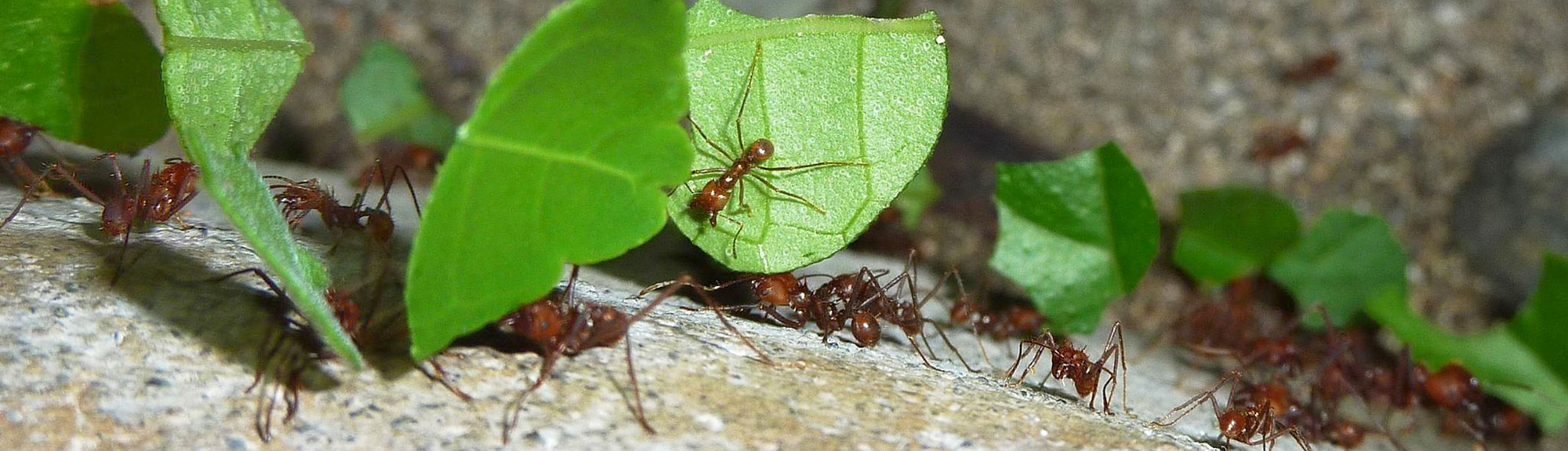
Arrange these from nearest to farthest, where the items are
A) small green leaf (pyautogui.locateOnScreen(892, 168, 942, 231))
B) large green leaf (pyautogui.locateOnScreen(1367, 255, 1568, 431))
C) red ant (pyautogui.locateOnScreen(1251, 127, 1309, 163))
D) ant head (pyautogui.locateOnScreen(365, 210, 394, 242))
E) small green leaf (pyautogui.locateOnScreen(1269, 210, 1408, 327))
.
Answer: ant head (pyautogui.locateOnScreen(365, 210, 394, 242)) → large green leaf (pyautogui.locateOnScreen(1367, 255, 1568, 431)) → small green leaf (pyautogui.locateOnScreen(1269, 210, 1408, 327)) → small green leaf (pyautogui.locateOnScreen(892, 168, 942, 231)) → red ant (pyautogui.locateOnScreen(1251, 127, 1309, 163))

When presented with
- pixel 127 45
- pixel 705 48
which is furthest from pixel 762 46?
pixel 127 45

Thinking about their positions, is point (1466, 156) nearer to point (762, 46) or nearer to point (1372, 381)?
point (1372, 381)

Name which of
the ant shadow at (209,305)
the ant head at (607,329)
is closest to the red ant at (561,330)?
the ant head at (607,329)

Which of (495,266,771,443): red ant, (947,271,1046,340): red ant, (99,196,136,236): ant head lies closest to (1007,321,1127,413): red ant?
(947,271,1046,340): red ant

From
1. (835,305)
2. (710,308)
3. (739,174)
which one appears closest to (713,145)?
(739,174)

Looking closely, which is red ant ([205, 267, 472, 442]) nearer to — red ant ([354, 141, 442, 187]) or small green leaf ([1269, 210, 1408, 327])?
red ant ([354, 141, 442, 187])

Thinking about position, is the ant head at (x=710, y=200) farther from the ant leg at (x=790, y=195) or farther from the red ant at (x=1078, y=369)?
the red ant at (x=1078, y=369)

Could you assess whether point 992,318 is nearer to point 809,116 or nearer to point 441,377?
point 809,116
